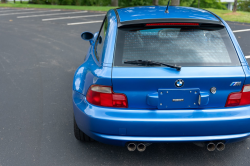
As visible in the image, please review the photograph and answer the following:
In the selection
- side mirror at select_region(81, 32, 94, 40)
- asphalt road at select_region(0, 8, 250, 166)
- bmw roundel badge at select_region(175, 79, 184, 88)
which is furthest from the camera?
side mirror at select_region(81, 32, 94, 40)

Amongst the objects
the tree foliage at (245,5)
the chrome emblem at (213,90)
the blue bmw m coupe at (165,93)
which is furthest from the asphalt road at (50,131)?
the tree foliage at (245,5)

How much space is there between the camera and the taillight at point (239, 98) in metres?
2.64

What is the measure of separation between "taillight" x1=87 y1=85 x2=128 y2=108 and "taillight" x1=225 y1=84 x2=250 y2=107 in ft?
3.45

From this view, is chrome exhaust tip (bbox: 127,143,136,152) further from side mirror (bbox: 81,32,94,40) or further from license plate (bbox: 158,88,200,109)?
side mirror (bbox: 81,32,94,40)

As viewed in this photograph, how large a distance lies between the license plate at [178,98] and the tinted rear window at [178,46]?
29cm

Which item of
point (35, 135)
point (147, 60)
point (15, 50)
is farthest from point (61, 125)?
point (15, 50)

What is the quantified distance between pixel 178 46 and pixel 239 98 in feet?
2.67

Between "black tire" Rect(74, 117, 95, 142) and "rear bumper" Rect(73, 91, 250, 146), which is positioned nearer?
"rear bumper" Rect(73, 91, 250, 146)

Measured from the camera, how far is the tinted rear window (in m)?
2.69

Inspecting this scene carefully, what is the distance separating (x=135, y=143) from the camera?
2.64 metres

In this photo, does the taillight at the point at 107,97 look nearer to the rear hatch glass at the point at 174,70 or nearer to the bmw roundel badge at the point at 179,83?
the rear hatch glass at the point at 174,70

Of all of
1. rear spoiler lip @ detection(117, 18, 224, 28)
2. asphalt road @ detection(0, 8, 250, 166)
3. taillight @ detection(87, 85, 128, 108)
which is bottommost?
asphalt road @ detection(0, 8, 250, 166)

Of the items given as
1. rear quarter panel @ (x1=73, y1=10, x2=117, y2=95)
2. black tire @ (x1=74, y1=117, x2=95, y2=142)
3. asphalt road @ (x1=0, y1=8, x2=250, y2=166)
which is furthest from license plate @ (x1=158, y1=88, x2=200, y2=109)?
black tire @ (x1=74, y1=117, x2=95, y2=142)

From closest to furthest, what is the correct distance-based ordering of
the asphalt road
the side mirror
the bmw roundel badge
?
1. the bmw roundel badge
2. the asphalt road
3. the side mirror
